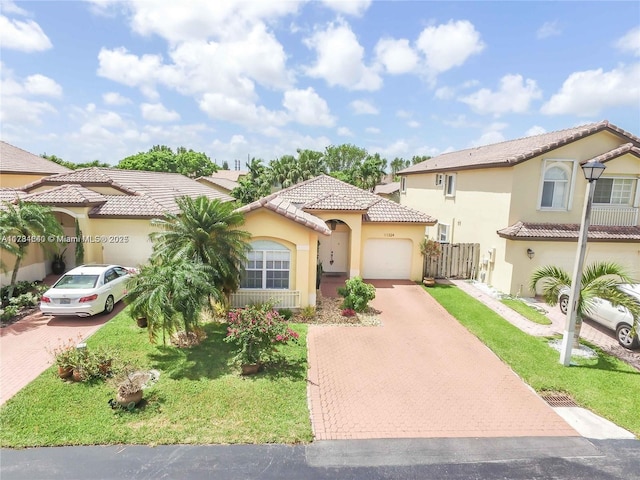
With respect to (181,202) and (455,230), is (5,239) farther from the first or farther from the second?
(455,230)

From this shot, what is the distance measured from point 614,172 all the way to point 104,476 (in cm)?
2219

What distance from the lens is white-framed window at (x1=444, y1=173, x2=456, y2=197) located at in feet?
77.0

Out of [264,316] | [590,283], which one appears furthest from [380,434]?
[590,283]

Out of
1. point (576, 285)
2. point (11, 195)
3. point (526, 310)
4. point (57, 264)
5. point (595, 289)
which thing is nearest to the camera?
point (576, 285)

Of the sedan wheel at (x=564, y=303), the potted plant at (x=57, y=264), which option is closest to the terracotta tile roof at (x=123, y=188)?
the potted plant at (x=57, y=264)

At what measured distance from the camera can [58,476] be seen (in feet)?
20.6

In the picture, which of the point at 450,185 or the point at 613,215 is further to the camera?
the point at 450,185

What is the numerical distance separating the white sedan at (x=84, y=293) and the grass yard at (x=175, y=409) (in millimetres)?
3617

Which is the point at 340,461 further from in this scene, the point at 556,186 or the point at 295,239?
the point at 556,186

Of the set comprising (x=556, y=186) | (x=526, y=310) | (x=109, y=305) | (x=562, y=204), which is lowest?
(x=526, y=310)

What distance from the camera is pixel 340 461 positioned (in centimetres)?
687

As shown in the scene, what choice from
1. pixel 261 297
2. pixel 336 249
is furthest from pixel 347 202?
pixel 261 297

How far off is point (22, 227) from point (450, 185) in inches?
910

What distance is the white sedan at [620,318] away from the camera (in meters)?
11.8
